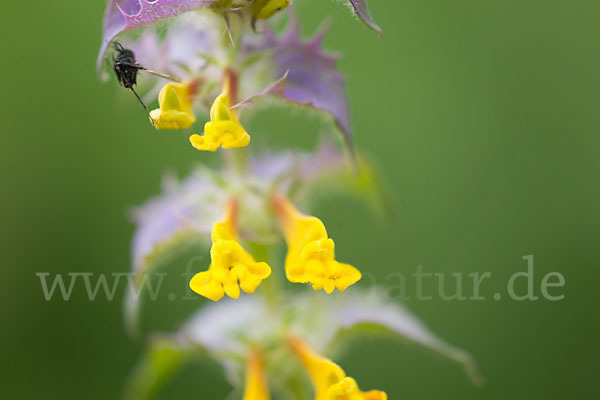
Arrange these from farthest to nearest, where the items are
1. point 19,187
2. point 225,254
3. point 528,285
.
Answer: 1. point 19,187
2. point 528,285
3. point 225,254

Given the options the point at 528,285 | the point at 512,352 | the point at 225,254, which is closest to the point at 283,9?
the point at 225,254

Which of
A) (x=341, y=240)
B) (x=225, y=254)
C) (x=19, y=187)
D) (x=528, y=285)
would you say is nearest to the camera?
(x=225, y=254)

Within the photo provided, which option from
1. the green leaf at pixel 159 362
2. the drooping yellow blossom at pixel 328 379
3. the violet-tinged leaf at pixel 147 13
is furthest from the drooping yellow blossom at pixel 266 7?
the green leaf at pixel 159 362

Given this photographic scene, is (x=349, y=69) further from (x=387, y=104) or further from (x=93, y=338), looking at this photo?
(x=93, y=338)

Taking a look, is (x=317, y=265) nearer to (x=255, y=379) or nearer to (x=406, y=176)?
(x=255, y=379)

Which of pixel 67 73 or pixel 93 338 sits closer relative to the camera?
pixel 93 338

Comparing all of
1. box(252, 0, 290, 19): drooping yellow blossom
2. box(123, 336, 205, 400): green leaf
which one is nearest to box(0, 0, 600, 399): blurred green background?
box(123, 336, 205, 400): green leaf

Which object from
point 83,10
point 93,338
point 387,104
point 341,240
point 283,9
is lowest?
point 93,338

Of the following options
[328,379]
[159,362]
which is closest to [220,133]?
[328,379]
